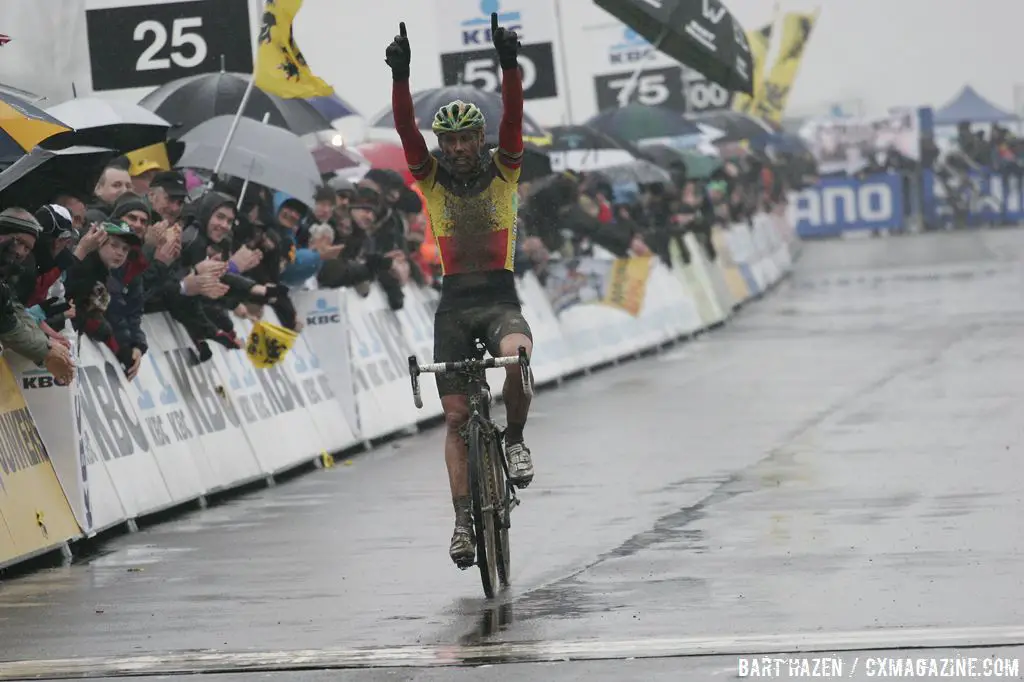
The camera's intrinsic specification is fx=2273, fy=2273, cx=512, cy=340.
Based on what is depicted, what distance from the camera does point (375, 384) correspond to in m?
19.9

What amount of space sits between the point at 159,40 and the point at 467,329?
9775 millimetres

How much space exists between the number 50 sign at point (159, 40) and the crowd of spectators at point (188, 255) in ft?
5.14

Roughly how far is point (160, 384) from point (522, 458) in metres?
5.11

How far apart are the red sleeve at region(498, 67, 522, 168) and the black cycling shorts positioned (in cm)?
71

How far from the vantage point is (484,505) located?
34.1 ft

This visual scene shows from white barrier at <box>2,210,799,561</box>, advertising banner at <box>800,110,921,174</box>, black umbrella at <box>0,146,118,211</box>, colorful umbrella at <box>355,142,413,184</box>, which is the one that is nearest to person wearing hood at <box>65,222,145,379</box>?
white barrier at <box>2,210,799,561</box>

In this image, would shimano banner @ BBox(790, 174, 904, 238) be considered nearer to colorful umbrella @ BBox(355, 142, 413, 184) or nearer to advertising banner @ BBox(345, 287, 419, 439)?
colorful umbrella @ BBox(355, 142, 413, 184)

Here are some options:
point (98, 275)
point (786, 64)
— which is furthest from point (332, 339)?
point (786, 64)

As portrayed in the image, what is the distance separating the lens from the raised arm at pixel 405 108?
10695 millimetres

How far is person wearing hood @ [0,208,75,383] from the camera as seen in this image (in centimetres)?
→ 1203

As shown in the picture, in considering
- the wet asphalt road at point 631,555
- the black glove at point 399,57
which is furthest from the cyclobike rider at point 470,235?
the wet asphalt road at point 631,555

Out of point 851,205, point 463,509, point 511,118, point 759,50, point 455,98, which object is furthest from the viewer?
point 851,205

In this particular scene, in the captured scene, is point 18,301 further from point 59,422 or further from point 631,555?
point 631,555

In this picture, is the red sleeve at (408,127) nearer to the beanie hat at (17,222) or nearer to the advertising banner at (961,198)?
the beanie hat at (17,222)
